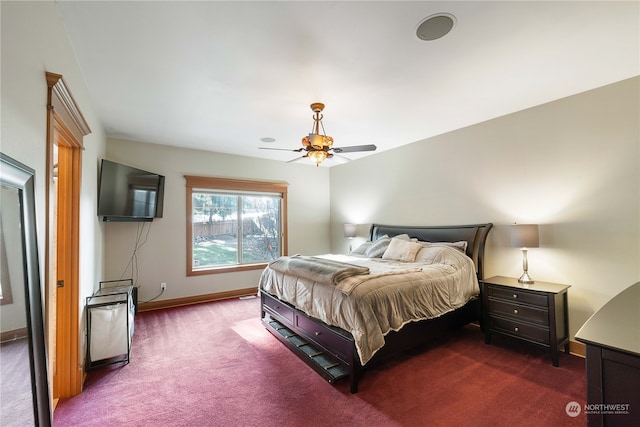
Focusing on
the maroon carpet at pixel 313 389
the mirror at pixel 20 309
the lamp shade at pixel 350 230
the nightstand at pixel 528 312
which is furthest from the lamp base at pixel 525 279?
the mirror at pixel 20 309

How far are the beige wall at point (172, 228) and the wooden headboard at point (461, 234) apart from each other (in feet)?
8.61

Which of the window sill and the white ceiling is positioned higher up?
the white ceiling

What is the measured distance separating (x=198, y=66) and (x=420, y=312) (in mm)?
3064

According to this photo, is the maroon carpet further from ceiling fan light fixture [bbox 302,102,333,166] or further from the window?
ceiling fan light fixture [bbox 302,102,333,166]

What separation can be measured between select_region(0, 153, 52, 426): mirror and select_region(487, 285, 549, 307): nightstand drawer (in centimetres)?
376

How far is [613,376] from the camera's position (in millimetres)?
1105

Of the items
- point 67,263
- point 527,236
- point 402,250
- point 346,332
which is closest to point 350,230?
point 402,250

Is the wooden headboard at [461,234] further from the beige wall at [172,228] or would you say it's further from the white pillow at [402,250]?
the beige wall at [172,228]

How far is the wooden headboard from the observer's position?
11.9ft

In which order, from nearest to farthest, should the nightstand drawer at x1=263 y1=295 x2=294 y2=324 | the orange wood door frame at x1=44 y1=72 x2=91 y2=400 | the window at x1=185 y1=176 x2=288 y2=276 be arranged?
the orange wood door frame at x1=44 y1=72 x2=91 y2=400, the nightstand drawer at x1=263 y1=295 x2=294 y2=324, the window at x1=185 y1=176 x2=288 y2=276

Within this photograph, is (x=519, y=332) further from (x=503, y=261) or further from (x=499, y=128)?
(x=499, y=128)

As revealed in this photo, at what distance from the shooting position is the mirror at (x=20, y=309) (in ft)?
3.32

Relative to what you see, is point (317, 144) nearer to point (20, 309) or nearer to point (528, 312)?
point (20, 309)

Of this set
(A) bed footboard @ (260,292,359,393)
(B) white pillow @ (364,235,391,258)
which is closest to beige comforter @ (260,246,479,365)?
(A) bed footboard @ (260,292,359,393)
